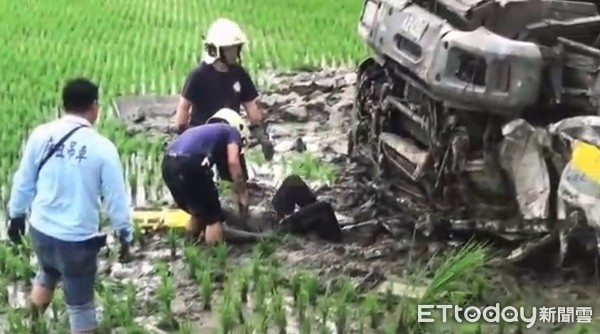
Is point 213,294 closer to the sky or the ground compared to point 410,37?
closer to the ground

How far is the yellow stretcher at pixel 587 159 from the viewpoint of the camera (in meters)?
6.46

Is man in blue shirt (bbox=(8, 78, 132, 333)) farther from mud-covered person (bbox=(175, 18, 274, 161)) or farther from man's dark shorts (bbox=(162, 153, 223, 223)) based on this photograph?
mud-covered person (bbox=(175, 18, 274, 161))

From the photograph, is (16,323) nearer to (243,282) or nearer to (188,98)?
(243,282)

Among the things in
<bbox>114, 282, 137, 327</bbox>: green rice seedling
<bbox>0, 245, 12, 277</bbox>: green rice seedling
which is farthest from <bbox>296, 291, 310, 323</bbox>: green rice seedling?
<bbox>0, 245, 12, 277</bbox>: green rice seedling

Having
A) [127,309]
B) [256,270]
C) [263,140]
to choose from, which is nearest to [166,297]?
[127,309]

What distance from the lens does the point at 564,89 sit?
734 centimetres

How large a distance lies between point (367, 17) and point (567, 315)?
332 cm

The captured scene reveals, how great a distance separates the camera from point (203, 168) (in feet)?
25.2

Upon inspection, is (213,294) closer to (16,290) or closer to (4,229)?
(16,290)

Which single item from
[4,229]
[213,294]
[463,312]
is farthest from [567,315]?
[4,229]

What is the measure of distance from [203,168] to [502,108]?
5.88 feet

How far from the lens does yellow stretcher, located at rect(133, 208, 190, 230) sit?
810cm

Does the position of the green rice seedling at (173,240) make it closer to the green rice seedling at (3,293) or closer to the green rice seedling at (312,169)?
the green rice seedling at (3,293)

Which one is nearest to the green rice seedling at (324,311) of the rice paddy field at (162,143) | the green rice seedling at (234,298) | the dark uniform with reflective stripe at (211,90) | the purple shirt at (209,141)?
the rice paddy field at (162,143)
